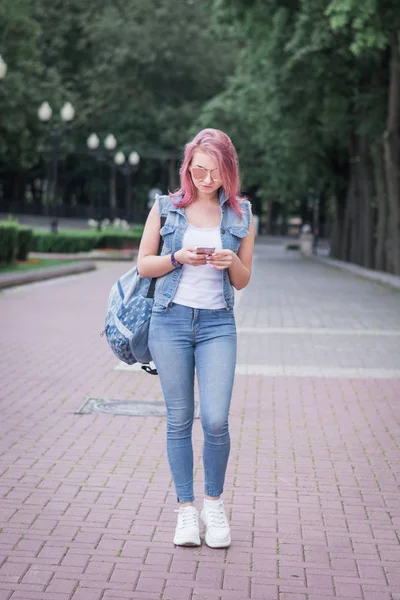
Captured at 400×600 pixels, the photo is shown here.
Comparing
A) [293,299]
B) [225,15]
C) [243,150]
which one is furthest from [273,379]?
[243,150]

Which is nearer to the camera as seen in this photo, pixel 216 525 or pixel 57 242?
pixel 216 525

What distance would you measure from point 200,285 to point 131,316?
0.35 meters

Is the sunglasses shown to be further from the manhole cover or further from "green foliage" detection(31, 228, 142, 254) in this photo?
"green foliage" detection(31, 228, 142, 254)

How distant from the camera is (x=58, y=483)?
5871 mm

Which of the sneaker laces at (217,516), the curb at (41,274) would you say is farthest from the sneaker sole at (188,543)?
the curb at (41,274)

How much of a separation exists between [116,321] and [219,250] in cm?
63

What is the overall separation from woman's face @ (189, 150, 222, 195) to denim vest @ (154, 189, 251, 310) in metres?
0.10

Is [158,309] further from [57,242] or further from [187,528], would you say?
[57,242]

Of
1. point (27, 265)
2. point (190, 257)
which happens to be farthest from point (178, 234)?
point (27, 265)

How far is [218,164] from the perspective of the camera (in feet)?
15.2

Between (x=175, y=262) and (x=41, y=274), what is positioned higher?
(x=175, y=262)

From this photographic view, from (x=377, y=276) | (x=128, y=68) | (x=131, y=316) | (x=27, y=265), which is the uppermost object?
(x=128, y=68)

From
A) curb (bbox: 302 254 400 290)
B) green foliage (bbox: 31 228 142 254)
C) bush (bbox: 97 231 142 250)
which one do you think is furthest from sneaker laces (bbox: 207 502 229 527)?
bush (bbox: 97 231 142 250)

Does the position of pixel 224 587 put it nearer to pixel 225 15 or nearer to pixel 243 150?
pixel 225 15
